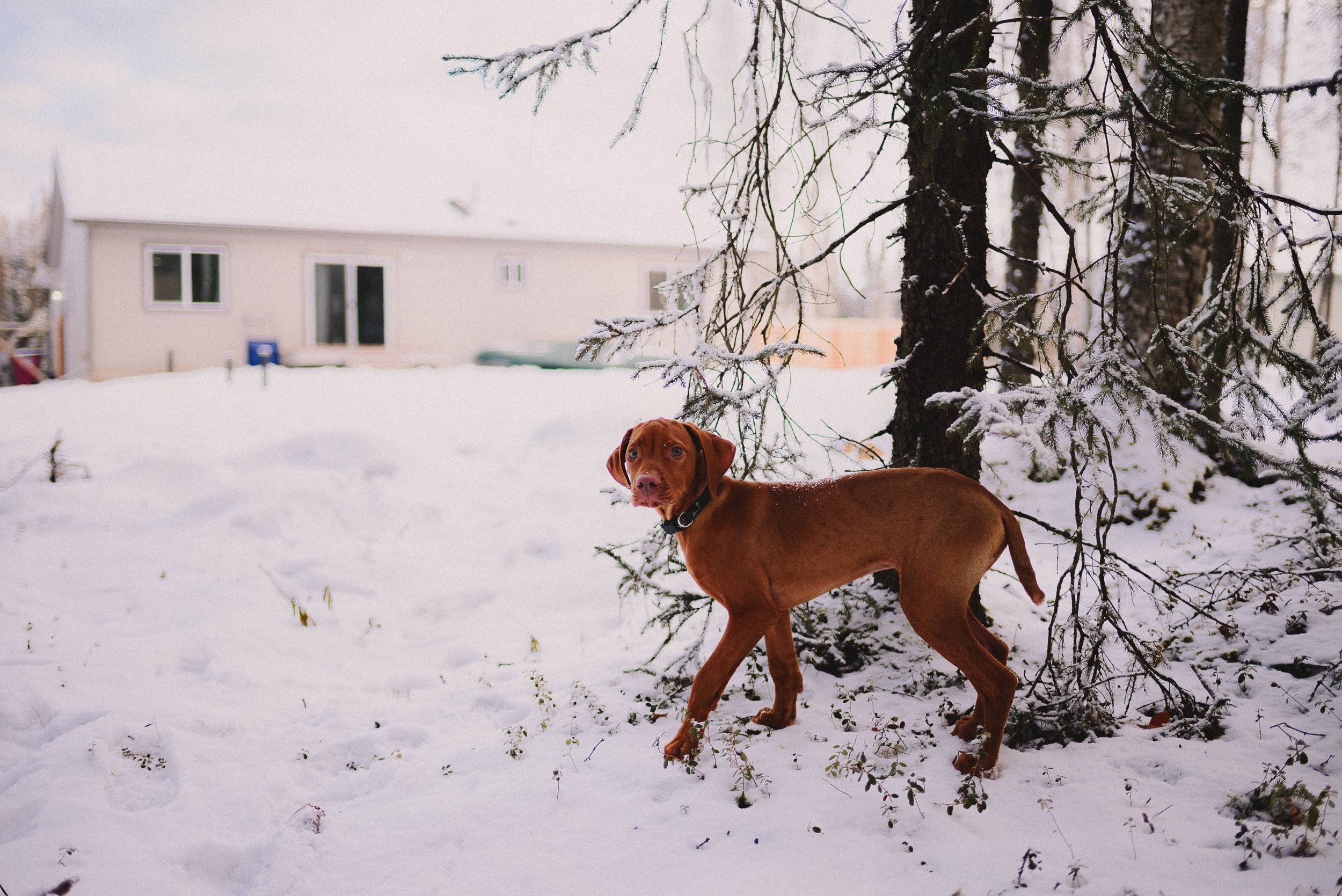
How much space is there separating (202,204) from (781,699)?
17.0 metres

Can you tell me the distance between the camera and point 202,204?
15.5m

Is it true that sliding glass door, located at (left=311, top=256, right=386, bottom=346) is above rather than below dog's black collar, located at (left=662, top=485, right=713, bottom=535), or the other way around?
above

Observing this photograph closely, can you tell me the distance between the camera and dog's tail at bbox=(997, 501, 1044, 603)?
2781 millimetres

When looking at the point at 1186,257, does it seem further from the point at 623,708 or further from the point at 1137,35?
the point at 623,708

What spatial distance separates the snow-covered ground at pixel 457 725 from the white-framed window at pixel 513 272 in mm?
10703

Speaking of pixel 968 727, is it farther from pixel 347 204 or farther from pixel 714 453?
pixel 347 204

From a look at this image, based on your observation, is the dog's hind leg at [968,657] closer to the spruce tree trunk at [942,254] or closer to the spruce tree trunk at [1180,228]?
the spruce tree trunk at [942,254]

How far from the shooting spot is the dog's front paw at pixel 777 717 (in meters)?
3.24

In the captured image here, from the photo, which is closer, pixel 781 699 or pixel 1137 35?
pixel 1137 35

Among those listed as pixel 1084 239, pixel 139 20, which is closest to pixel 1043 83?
pixel 139 20

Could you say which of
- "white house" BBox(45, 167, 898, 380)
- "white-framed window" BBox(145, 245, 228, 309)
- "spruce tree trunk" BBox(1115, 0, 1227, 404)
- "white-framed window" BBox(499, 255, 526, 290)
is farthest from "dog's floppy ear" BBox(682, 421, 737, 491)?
"white-framed window" BBox(145, 245, 228, 309)

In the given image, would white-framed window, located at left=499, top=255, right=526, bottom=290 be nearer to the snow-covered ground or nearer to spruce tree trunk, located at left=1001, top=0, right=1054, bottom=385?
the snow-covered ground

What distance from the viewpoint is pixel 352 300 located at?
1639 cm

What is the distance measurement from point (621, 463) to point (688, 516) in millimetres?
339
